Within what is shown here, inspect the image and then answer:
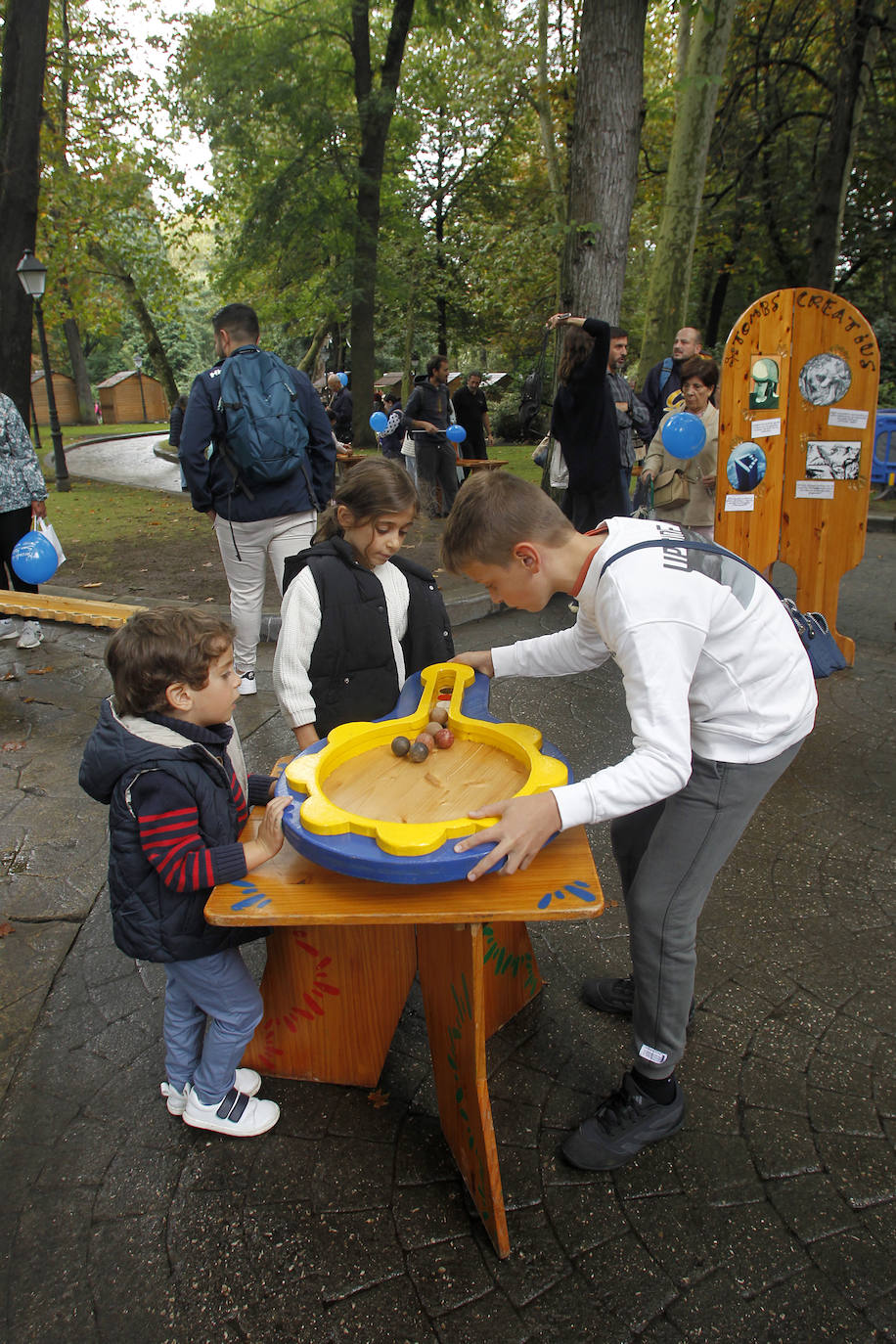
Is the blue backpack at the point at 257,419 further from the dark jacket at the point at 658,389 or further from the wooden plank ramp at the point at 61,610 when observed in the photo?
the dark jacket at the point at 658,389

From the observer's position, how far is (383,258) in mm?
23688

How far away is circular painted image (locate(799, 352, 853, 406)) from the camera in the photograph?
4.87 m

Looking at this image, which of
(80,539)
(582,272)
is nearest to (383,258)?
(80,539)

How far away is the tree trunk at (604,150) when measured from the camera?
637 cm

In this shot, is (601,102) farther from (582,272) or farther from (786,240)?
→ (786,240)

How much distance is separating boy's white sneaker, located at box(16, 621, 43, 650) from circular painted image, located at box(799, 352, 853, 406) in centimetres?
534

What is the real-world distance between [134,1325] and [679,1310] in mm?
1100

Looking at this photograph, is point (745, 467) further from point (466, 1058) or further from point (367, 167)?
point (367, 167)

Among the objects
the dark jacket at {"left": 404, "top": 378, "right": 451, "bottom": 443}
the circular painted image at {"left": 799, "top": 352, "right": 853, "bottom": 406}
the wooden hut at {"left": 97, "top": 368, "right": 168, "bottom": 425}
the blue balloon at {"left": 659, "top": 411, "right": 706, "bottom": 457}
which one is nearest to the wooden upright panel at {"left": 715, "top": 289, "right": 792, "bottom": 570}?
the circular painted image at {"left": 799, "top": 352, "right": 853, "bottom": 406}

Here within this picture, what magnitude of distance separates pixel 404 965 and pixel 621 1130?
0.68 meters

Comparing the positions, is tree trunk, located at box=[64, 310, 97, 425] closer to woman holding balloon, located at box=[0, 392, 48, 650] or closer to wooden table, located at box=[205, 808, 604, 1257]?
woman holding balloon, located at box=[0, 392, 48, 650]

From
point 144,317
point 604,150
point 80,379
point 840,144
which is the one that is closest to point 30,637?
point 604,150

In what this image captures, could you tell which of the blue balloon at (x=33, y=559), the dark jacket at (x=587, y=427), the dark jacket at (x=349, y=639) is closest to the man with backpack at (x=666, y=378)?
the dark jacket at (x=587, y=427)

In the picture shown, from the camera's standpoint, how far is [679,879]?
6.31ft
